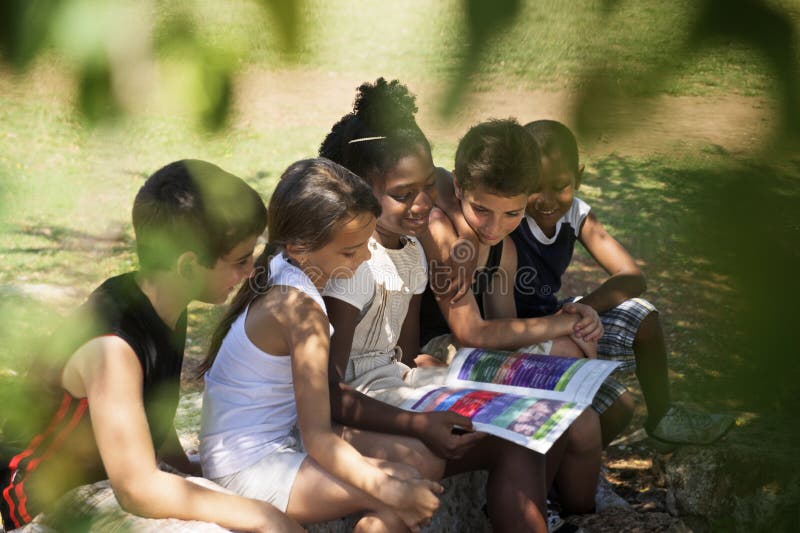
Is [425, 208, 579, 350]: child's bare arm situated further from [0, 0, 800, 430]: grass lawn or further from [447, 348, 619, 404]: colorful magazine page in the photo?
[0, 0, 800, 430]: grass lawn

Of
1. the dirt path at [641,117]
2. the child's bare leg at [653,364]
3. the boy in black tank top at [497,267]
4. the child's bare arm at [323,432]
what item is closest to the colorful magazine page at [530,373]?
the boy in black tank top at [497,267]

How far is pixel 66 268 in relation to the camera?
689 centimetres

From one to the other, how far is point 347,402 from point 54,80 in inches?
84.4

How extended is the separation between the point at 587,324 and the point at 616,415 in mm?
403

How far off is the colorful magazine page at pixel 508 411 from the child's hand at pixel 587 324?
1.79 ft

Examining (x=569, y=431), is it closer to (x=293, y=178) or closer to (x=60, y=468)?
(x=293, y=178)

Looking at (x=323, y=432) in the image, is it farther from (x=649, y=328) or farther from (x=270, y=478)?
(x=649, y=328)

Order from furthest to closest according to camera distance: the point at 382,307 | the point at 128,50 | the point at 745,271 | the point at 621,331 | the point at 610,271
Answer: the point at 610,271 → the point at 621,331 → the point at 382,307 → the point at 128,50 → the point at 745,271

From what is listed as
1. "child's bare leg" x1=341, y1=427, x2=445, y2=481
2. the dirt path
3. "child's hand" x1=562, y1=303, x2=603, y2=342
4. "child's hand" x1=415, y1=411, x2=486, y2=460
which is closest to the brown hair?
"child's bare leg" x1=341, y1=427, x2=445, y2=481

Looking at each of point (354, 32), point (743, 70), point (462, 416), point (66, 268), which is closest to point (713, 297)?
point (743, 70)

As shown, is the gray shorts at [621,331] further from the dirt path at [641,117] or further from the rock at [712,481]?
the dirt path at [641,117]

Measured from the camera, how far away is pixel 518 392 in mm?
3121

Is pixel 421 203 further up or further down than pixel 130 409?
further up

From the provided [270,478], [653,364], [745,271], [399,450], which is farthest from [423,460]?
[745,271]
